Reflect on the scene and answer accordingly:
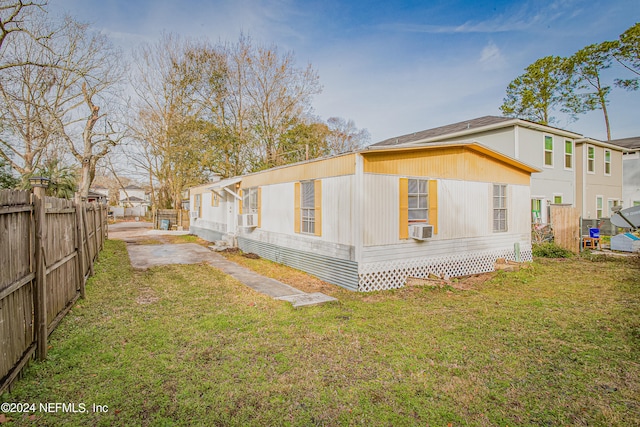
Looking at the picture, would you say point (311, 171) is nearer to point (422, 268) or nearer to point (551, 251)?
point (422, 268)

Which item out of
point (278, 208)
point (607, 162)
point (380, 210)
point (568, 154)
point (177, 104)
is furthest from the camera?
point (177, 104)

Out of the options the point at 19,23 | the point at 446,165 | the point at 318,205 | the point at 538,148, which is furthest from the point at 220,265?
the point at 19,23

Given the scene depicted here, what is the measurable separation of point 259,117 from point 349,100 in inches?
253

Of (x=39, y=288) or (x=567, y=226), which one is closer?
(x=39, y=288)

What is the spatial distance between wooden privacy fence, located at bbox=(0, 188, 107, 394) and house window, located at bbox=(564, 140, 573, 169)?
1825cm

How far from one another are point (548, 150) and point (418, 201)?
33.3 feet

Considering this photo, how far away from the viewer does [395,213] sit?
6.98 meters

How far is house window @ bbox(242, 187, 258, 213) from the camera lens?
1116 centimetres

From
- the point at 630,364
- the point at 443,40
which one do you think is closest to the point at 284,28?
the point at 443,40

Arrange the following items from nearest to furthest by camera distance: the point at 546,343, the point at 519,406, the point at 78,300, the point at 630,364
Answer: the point at 519,406 < the point at 630,364 < the point at 546,343 < the point at 78,300

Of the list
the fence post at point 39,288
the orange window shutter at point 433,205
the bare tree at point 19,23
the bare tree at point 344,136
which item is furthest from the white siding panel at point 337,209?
the bare tree at point 344,136

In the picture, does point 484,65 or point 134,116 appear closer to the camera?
point 484,65

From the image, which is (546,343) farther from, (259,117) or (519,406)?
(259,117)

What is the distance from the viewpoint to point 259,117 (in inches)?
882
